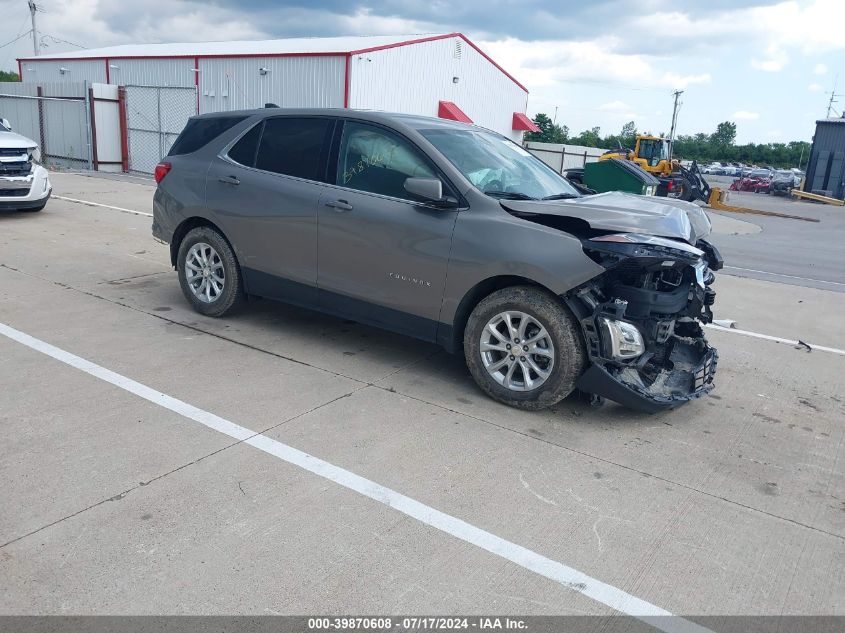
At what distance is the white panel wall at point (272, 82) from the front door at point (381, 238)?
1628 cm

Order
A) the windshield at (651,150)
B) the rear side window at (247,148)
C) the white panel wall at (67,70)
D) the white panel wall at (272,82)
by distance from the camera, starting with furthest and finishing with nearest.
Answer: the windshield at (651,150) < the white panel wall at (67,70) < the white panel wall at (272,82) < the rear side window at (247,148)

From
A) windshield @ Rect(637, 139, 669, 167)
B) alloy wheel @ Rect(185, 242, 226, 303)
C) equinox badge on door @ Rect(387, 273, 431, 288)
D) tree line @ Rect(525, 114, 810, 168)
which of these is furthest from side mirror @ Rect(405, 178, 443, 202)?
tree line @ Rect(525, 114, 810, 168)

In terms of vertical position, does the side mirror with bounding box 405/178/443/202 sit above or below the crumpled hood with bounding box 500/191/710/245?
above

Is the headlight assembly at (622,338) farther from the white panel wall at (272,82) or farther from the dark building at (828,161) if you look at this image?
the dark building at (828,161)

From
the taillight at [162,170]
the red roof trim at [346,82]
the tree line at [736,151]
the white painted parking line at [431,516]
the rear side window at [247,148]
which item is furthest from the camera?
the tree line at [736,151]

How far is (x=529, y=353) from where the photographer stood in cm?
467

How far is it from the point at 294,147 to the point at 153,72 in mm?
22585

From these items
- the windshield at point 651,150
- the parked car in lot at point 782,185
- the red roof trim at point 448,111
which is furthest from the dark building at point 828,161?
the red roof trim at point 448,111

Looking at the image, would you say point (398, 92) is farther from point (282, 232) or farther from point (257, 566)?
point (257, 566)

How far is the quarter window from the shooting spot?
511cm

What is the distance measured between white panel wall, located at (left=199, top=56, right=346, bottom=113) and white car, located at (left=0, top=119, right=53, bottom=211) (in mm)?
10542

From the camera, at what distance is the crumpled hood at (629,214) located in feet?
14.6

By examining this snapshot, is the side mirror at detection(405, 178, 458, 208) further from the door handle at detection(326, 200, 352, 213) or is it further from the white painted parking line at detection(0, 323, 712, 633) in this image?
the white painted parking line at detection(0, 323, 712, 633)

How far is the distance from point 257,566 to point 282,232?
3.27 meters
